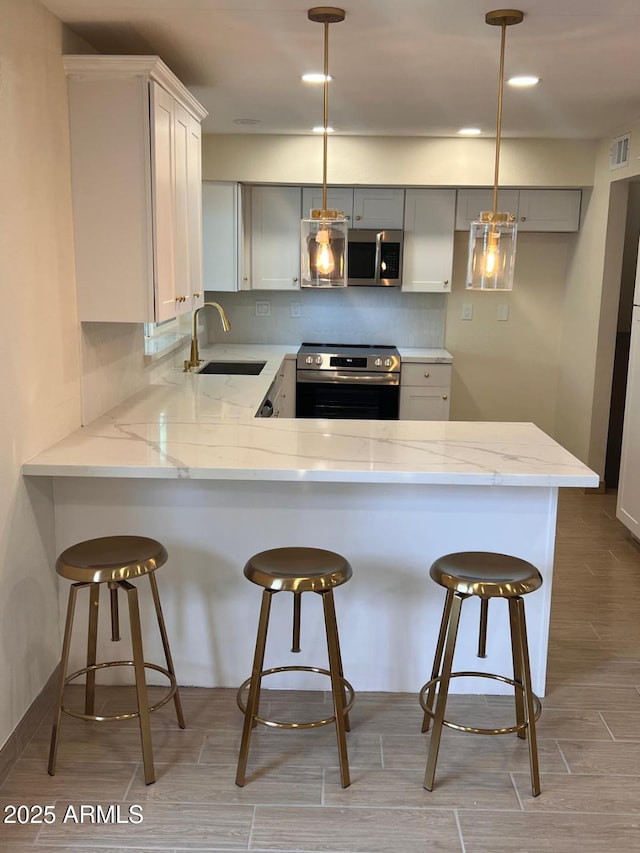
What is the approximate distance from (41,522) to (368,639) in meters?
1.20

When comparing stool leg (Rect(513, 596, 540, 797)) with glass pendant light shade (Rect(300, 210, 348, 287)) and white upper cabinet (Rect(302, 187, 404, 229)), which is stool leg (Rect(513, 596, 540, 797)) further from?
white upper cabinet (Rect(302, 187, 404, 229))

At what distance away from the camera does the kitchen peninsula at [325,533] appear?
2713 mm

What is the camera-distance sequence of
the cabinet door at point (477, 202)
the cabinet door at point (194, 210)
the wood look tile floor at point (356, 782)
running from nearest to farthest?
the wood look tile floor at point (356, 782) < the cabinet door at point (194, 210) < the cabinet door at point (477, 202)

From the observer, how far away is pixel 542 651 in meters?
2.81

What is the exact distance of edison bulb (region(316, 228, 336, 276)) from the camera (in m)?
2.52

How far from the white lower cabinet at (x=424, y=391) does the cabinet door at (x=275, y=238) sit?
1015mm

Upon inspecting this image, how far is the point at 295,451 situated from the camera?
2660 millimetres

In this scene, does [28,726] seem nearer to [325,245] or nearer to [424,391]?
[325,245]

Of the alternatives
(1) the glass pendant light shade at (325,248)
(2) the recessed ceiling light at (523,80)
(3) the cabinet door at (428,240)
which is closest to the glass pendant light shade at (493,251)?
(1) the glass pendant light shade at (325,248)

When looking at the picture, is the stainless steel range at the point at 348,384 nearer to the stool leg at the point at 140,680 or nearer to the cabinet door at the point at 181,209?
the cabinet door at the point at 181,209

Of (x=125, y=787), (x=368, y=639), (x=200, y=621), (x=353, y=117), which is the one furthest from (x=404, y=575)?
(x=353, y=117)

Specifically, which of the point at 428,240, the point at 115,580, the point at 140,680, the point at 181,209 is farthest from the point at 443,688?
the point at 428,240

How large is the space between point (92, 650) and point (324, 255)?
4.87ft

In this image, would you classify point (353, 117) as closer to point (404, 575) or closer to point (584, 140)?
point (584, 140)
